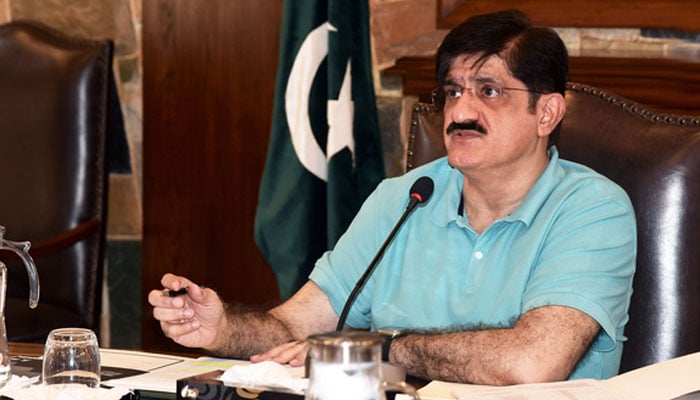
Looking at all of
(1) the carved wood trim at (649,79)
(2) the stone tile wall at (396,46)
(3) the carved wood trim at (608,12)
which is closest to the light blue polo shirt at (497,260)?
(1) the carved wood trim at (649,79)

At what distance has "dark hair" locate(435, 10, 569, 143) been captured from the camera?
2.06m

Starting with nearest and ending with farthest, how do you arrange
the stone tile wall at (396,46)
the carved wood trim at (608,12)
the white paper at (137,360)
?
1. the white paper at (137,360)
2. the carved wood trim at (608,12)
3. the stone tile wall at (396,46)

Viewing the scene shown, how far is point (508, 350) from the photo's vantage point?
1762 millimetres

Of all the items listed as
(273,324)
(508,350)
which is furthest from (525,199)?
(273,324)

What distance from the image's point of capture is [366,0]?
9.55 feet

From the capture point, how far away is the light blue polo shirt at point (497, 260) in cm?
190

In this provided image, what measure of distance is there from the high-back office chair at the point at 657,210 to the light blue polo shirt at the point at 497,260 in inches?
2.1

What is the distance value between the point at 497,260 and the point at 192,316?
557mm

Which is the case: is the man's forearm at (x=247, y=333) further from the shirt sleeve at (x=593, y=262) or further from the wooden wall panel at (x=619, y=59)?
the wooden wall panel at (x=619, y=59)

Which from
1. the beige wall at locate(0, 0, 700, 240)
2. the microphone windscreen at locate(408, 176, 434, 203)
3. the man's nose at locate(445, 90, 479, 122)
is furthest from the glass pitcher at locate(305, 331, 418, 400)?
the beige wall at locate(0, 0, 700, 240)

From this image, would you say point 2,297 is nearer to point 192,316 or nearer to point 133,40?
point 192,316

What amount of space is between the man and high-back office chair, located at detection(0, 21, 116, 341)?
39.3 inches

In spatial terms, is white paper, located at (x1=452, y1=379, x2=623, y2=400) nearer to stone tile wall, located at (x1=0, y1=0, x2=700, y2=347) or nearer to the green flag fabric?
the green flag fabric

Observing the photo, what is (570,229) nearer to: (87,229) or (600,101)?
(600,101)
